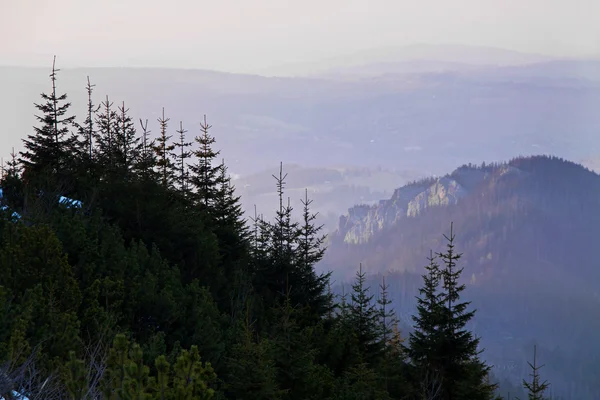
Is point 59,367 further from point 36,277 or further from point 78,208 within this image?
point 78,208

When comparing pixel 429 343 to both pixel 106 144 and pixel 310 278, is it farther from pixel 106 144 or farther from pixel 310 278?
pixel 106 144

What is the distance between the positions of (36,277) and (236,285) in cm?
1498

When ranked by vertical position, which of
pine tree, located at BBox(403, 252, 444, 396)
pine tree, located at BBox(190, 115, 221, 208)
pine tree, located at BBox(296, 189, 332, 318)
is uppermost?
pine tree, located at BBox(190, 115, 221, 208)

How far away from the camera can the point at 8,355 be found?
9055mm

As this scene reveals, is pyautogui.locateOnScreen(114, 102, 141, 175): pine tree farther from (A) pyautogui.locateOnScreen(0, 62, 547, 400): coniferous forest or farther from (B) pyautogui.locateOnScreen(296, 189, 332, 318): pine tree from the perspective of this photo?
(B) pyautogui.locateOnScreen(296, 189, 332, 318): pine tree

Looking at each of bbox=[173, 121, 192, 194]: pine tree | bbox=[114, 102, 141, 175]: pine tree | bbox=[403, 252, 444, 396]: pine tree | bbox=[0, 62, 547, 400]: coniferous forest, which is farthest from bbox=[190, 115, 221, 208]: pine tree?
bbox=[403, 252, 444, 396]: pine tree

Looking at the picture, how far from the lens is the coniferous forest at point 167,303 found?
1017 centimetres

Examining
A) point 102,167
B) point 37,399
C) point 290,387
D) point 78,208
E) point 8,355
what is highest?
point 102,167

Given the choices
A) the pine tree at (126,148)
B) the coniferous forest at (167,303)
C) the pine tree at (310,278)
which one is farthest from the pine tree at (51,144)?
the pine tree at (310,278)

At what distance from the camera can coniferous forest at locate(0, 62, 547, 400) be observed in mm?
10172

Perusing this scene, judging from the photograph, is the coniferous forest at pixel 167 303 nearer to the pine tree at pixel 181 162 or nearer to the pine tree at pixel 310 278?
the pine tree at pixel 310 278

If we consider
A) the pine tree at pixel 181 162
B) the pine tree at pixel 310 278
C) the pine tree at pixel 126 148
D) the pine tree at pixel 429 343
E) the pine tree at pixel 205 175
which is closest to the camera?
the pine tree at pixel 429 343

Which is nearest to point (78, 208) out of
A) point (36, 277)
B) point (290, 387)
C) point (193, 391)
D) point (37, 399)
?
point (36, 277)

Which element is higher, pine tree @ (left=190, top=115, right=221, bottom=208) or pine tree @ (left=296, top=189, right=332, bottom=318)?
pine tree @ (left=190, top=115, right=221, bottom=208)
